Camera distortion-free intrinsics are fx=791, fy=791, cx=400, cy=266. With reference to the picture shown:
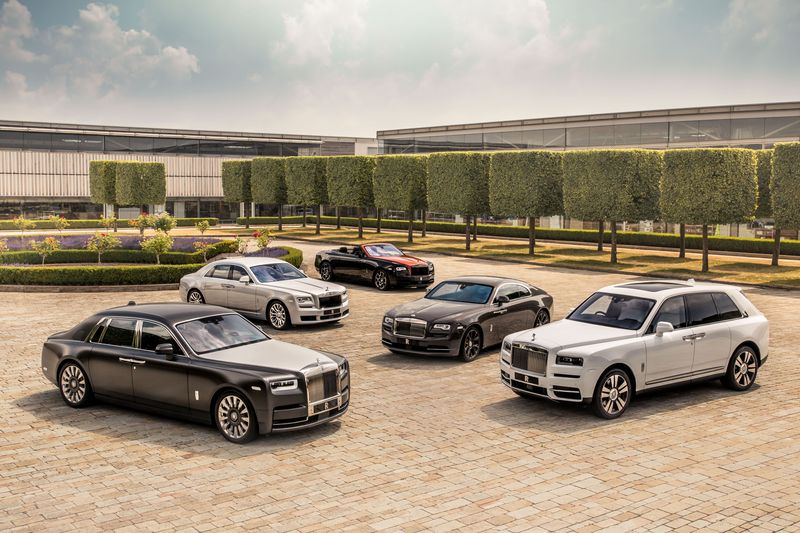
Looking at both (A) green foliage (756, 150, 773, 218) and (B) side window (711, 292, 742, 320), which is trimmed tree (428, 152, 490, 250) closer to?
(A) green foliage (756, 150, 773, 218)

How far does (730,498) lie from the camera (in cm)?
894

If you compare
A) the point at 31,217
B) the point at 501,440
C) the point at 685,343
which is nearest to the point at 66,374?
the point at 501,440

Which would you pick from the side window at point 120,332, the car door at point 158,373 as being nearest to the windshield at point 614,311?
the car door at point 158,373

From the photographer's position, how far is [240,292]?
66.6ft

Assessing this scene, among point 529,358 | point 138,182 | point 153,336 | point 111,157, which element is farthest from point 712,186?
point 111,157

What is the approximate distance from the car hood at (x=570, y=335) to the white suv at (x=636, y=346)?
0.05 ft

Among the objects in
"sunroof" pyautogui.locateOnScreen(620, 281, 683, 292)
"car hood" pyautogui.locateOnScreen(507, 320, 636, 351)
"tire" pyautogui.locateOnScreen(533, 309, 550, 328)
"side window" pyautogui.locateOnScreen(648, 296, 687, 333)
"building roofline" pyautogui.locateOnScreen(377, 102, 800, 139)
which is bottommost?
"tire" pyautogui.locateOnScreen(533, 309, 550, 328)

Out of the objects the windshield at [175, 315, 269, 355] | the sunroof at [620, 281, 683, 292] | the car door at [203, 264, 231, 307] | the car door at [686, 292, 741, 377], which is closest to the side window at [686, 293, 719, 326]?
the car door at [686, 292, 741, 377]

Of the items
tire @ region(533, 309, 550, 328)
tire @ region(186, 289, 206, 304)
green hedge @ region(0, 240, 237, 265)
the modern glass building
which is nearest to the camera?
tire @ region(533, 309, 550, 328)

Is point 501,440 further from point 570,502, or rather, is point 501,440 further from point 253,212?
point 253,212

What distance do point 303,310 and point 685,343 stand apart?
9.54 metres

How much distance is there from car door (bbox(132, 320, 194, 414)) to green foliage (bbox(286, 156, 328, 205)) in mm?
51255

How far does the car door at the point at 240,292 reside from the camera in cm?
2008

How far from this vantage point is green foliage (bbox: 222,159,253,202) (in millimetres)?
Answer: 70875
